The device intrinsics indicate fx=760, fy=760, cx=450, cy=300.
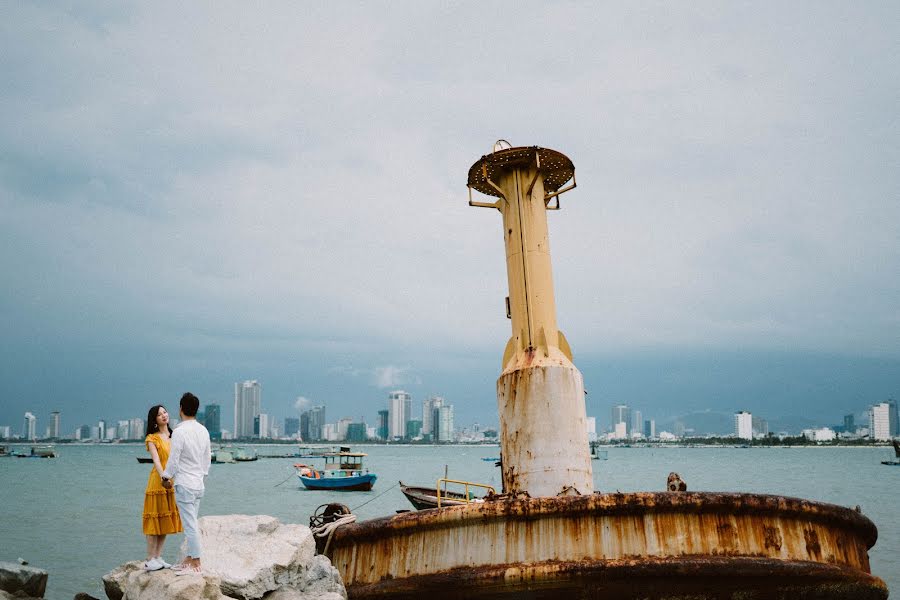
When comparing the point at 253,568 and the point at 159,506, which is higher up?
the point at 159,506

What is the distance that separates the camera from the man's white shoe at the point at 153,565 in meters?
7.52

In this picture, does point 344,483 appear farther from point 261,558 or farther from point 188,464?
point 188,464

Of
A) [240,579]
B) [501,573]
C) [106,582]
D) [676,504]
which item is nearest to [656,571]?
[676,504]

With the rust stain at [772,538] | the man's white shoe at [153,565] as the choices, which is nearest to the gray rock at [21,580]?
the man's white shoe at [153,565]

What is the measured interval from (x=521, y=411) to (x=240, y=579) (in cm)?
420

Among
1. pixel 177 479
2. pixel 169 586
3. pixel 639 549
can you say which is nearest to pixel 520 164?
pixel 639 549

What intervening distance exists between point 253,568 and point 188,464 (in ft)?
7.40

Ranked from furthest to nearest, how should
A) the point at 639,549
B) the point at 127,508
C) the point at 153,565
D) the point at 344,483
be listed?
1. the point at 344,483
2. the point at 127,508
3. the point at 639,549
4. the point at 153,565

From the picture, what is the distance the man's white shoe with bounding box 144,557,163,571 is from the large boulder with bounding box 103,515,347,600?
95 mm

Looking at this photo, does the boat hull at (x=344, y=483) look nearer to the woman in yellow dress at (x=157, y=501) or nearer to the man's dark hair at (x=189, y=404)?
the woman in yellow dress at (x=157, y=501)

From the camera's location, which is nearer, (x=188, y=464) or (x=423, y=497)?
(x=188, y=464)

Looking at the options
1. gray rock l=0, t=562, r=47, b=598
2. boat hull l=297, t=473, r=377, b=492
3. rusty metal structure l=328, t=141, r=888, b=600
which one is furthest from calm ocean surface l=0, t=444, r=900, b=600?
rusty metal structure l=328, t=141, r=888, b=600

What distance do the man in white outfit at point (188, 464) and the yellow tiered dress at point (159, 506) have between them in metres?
0.26

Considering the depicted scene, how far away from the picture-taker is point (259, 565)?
9023 mm
